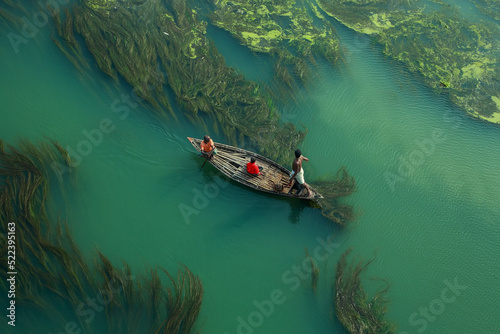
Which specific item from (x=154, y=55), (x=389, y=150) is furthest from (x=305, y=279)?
(x=154, y=55)

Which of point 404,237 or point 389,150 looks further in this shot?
point 389,150

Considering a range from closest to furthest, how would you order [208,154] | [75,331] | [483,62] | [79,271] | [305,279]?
[75,331] < [79,271] < [305,279] < [208,154] < [483,62]

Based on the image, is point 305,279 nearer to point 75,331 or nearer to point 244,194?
point 244,194

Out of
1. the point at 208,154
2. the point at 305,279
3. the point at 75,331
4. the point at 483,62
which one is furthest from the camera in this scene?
the point at 483,62

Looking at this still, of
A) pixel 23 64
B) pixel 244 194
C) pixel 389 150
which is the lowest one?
pixel 23 64

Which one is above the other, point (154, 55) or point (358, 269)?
point (154, 55)
